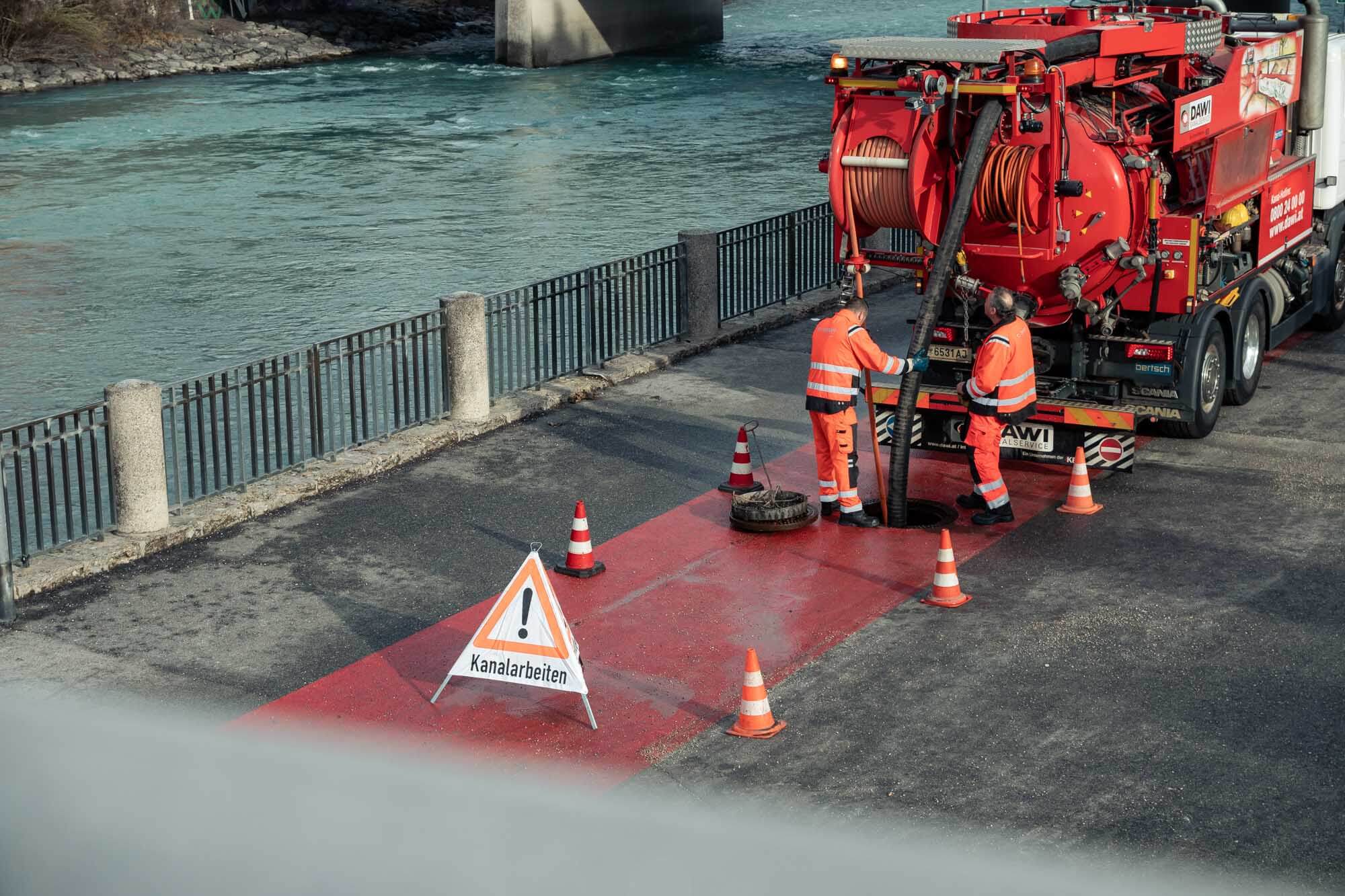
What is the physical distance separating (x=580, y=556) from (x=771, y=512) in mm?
1482

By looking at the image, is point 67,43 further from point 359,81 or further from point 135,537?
point 135,537

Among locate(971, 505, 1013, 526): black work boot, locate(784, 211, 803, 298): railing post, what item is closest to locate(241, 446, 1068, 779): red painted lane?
locate(971, 505, 1013, 526): black work boot

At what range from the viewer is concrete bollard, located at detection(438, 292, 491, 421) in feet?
45.7

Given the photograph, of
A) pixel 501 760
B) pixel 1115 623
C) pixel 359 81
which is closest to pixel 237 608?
pixel 501 760

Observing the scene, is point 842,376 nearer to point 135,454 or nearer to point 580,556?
point 580,556

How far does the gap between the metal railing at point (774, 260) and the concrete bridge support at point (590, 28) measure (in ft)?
128

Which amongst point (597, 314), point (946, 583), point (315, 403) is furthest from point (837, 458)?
point (597, 314)

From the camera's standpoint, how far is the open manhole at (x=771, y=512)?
38.1ft

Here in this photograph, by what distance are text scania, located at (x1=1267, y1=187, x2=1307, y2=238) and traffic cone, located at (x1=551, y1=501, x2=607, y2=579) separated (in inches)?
267

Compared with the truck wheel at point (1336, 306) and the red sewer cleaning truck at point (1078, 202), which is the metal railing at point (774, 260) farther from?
the truck wheel at point (1336, 306)

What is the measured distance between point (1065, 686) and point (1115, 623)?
102 centimetres

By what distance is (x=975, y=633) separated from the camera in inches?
388

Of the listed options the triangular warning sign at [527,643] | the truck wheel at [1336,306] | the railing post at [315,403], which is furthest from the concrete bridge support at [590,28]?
the triangular warning sign at [527,643]

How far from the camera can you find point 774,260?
18531 millimetres
